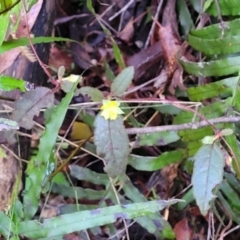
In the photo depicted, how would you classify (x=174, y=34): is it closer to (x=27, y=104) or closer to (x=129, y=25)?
(x=129, y=25)

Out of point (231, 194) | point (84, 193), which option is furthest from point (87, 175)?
point (231, 194)

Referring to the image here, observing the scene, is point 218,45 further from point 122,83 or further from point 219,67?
point 122,83

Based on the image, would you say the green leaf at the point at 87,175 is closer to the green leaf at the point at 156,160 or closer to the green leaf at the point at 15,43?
the green leaf at the point at 156,160

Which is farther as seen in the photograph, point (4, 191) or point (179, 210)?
point (179, 210)

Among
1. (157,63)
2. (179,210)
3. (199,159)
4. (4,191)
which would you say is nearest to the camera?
(199,159)

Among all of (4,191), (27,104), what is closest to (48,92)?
(27,104)

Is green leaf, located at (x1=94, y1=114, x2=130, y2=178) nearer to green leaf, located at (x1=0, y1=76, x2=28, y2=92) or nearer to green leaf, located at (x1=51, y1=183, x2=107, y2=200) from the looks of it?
green leaf, located at (x1=0, y1=76, x2=28, y2=92)

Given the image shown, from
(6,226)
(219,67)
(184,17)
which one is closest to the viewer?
(6,226)

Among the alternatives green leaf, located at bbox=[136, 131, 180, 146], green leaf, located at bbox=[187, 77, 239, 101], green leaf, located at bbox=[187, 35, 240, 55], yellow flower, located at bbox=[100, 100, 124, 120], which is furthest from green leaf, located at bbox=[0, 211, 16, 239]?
green leaf, located at bbox=[187, 35, 240, 55]
